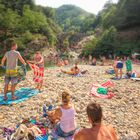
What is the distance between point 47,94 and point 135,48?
52.8 meters

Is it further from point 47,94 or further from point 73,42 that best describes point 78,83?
point 73,42

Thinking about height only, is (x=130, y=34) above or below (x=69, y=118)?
above

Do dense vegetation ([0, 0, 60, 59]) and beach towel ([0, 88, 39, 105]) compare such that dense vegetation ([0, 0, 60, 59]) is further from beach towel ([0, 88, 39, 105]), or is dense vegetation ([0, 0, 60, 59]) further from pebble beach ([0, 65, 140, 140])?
beach towel ([0, 88, 39, 105])

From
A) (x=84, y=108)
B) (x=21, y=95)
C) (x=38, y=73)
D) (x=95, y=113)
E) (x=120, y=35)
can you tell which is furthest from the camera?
(x=120, y=35)

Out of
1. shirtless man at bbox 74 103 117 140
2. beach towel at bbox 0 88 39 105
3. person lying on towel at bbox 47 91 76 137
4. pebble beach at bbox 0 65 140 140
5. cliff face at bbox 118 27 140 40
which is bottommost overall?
pebble beach at bbox 0 65 140 140

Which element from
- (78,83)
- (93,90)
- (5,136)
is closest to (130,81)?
(78,83)

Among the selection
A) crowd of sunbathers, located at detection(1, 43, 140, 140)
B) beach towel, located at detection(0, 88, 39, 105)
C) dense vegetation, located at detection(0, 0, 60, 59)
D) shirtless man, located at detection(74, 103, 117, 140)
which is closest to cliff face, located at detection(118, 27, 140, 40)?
dense vegetation, located at detection(0, 0, 60, 59)

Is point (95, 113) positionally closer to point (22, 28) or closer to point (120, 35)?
point (22, 28)

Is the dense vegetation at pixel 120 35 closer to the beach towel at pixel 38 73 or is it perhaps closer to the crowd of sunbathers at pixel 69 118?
the beach towel at pixel 38 73

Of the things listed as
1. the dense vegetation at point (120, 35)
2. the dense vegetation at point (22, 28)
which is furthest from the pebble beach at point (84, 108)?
the dense vegetation at point (120, 35)

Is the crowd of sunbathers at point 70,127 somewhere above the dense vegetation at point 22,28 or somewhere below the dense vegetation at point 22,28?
below

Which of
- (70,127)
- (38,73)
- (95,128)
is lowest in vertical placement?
(70,127)

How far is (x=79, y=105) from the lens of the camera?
13.1 m

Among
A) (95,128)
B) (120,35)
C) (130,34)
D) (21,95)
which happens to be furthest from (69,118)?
(130,34)
